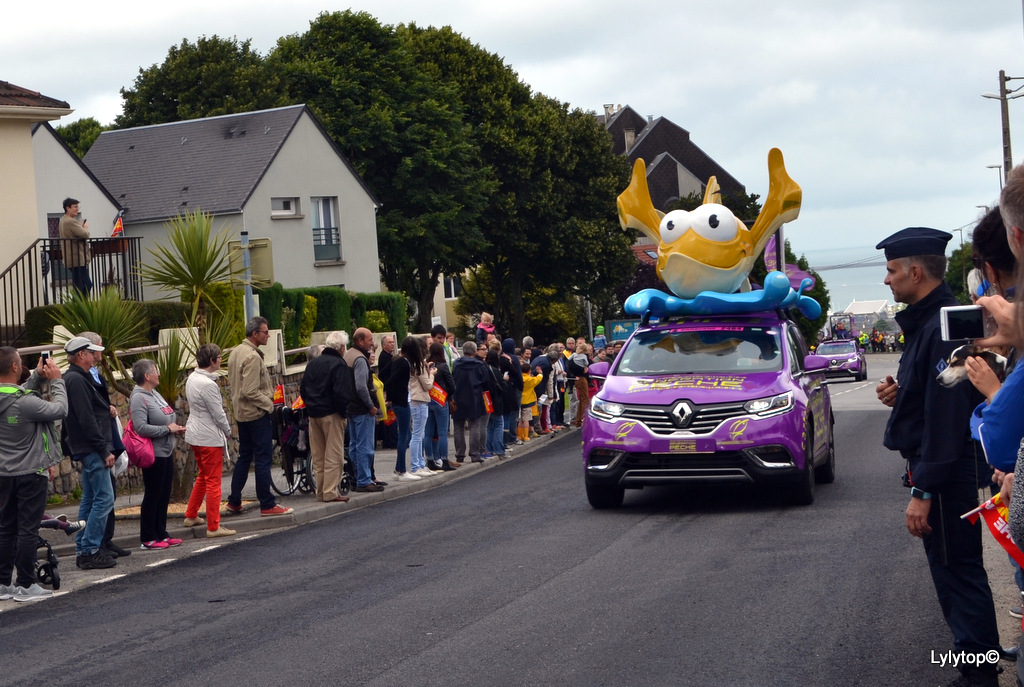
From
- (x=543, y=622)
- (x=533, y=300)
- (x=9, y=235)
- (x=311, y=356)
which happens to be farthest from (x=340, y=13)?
(x=543, y=622)

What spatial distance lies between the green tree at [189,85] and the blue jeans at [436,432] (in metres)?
34.9

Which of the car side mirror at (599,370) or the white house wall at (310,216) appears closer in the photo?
the car side mirror at (599,370)

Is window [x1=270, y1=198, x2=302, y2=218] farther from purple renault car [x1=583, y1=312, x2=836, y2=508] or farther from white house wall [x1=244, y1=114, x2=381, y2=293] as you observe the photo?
purple renault car [x1=583, y1=312, x2=836, y2=508]

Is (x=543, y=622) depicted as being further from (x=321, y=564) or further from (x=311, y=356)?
(x=311, y=356)

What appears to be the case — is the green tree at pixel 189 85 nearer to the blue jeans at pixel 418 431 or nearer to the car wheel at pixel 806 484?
the blue jeans at pixel 418 431

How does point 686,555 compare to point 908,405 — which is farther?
point 686,555

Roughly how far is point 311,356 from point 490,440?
5403mm

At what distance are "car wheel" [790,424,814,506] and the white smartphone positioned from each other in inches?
290

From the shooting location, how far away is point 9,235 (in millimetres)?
23031

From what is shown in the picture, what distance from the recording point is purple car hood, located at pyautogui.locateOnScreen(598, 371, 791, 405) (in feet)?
38.7

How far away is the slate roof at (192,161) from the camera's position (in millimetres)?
39250

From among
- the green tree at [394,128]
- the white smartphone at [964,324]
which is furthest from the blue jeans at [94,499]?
the green tree at [394,128]

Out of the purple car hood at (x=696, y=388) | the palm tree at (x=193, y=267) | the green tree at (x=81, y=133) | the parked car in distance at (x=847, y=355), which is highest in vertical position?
the green tree at (x=81, y=133)

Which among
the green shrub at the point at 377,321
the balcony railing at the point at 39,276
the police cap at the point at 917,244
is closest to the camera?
the police cap at the point at 917,244
